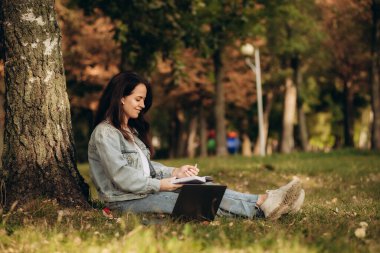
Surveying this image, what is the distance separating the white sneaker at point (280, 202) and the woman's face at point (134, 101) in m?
1.56

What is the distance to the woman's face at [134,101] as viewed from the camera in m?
6.36

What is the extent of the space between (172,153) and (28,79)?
110 feet

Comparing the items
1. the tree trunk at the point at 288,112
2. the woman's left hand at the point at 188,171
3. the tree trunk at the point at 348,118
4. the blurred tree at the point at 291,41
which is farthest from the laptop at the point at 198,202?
the tree trunk at the point at 348,118

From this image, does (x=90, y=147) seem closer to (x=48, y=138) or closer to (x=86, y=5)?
(x=48, y=138)

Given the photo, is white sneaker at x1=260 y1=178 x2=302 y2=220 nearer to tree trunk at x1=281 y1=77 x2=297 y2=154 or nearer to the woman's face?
the woman's face

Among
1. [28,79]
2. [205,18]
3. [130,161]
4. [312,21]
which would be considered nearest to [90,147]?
[130,161]

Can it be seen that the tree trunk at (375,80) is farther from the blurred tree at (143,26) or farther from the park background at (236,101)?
the blurred tree at (143,26)

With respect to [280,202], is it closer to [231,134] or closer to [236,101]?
[236,101]

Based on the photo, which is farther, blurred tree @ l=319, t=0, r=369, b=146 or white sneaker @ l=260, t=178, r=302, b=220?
blurred tree @ l=319, t=0, r=369, b=146

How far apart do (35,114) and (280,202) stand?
250 centimetres

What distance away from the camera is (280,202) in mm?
5801

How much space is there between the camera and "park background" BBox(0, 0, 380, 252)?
4.75 meters

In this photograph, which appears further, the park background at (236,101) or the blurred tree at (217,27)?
the blurred tree at (217,27)

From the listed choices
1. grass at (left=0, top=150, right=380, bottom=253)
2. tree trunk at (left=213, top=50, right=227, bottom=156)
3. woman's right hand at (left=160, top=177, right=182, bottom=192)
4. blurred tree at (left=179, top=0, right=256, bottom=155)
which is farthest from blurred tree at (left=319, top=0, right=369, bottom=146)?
woman's right hand at (left=160, top=177, right=182, bottom=192)
